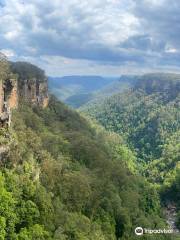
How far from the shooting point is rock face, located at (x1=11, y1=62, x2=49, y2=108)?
466 ft

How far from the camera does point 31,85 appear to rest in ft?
475

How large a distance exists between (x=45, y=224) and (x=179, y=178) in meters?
82.0

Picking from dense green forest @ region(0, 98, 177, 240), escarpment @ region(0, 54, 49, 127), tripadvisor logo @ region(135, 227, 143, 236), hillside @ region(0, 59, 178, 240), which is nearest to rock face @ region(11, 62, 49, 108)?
escarpment @ region(0, 54, 49, 127)

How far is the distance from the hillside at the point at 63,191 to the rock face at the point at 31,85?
8434 millimetres

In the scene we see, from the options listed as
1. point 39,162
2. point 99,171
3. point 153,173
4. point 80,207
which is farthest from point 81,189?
point 153,173

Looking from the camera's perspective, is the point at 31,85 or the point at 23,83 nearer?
the point at 23,83

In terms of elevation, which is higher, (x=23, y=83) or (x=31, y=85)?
(x=23, y=83)

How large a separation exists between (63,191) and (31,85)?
211 feet

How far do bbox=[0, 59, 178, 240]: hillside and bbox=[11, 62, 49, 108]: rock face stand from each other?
843 cm

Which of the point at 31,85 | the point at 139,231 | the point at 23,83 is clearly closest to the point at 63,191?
the point at 139,231

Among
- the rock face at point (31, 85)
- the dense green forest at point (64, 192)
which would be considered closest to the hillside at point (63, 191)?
the dense green forest at point (64, 192)

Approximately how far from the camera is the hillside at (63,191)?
229 feet

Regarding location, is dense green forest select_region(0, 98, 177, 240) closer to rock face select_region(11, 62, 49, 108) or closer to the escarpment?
the escarpment

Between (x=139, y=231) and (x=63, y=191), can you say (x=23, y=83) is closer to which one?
(x=63, y=191)
